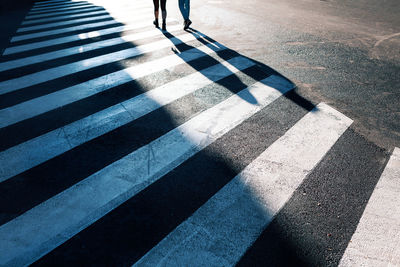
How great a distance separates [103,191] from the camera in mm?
2566

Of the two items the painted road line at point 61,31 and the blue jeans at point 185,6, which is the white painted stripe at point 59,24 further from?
the blue jeans at point 185,6

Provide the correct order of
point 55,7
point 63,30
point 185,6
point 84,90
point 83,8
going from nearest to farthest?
1. point 84,90
2. point 185,6
3. point 63,30
4. point 83,8
5. point 55,7

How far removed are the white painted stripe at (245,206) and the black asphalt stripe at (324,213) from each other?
3.3 inches

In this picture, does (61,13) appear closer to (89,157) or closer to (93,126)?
(93,126)

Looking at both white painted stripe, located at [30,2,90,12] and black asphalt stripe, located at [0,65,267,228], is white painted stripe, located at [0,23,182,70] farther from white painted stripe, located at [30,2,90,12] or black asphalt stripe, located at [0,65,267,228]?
white painted stripe, located at [30,2,90,12]

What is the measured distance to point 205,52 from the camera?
6168 mm

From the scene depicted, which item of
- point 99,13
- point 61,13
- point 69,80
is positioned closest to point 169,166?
point 69,80

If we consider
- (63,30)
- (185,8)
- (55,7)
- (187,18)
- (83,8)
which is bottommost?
(55,7)

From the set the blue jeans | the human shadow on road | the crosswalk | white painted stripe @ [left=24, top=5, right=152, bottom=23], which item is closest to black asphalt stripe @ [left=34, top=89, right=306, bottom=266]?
the crosswalk

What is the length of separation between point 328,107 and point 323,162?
53.5 inches

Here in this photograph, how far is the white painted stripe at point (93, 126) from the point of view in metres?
2.96

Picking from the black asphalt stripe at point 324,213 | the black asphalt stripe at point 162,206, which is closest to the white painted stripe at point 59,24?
the black asphalt stripe at point 162,206

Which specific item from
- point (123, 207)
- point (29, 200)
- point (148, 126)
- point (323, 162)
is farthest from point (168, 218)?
point (323, 162)

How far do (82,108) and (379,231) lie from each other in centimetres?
382
